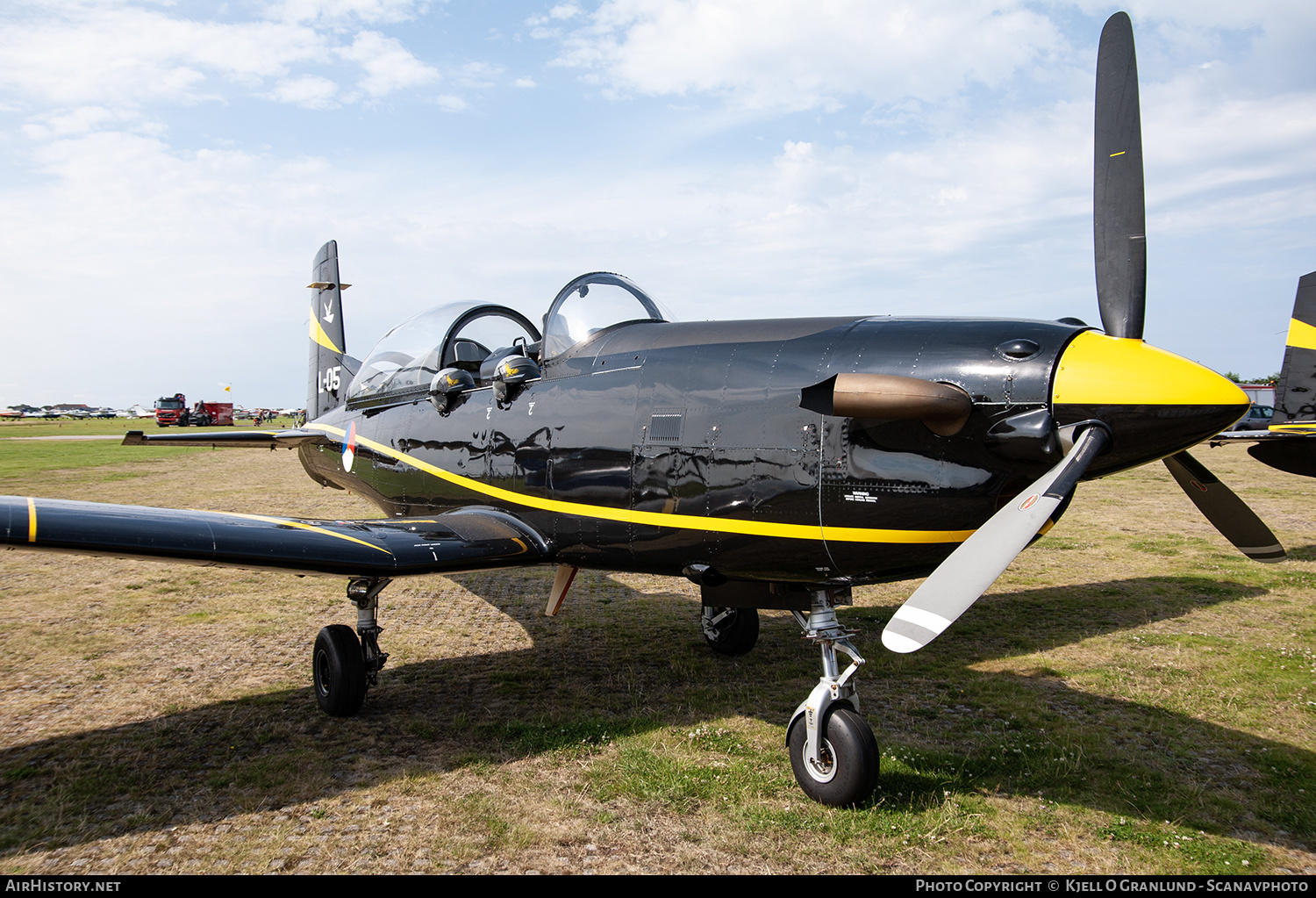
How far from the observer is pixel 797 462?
4176 millimetres

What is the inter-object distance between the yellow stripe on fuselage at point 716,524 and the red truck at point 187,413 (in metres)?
67.2

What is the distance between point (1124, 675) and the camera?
6.15 meters

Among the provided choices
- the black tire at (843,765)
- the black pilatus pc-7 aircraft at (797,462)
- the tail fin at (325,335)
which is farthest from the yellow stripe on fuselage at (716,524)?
the tail fin at (325,335)

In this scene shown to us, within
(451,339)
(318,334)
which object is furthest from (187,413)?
(451,339)

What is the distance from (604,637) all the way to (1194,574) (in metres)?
7.50

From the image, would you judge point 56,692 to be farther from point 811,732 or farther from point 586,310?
point 811,732

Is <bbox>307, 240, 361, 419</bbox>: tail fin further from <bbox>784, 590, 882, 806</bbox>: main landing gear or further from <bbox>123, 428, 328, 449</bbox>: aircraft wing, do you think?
<bbox>784, 590, 882, 806</bbox>: main landing gear

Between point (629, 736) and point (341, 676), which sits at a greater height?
point (341, 676)

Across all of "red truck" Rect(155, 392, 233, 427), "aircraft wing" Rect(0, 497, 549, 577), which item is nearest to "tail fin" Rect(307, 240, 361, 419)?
"aircraft wing" Rect(0, 497, 549, 577)

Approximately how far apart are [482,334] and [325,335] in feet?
20.1

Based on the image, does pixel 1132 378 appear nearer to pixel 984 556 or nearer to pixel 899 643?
pixel 984 556

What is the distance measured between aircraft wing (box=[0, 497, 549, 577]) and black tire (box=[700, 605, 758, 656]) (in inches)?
79.2

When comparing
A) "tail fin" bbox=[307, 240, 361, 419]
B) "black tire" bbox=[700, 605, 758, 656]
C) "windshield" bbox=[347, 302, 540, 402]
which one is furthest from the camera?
"tail fin" bbox=[307, 240, 361, 419]

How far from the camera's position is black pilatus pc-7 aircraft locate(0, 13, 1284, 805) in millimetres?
3527
